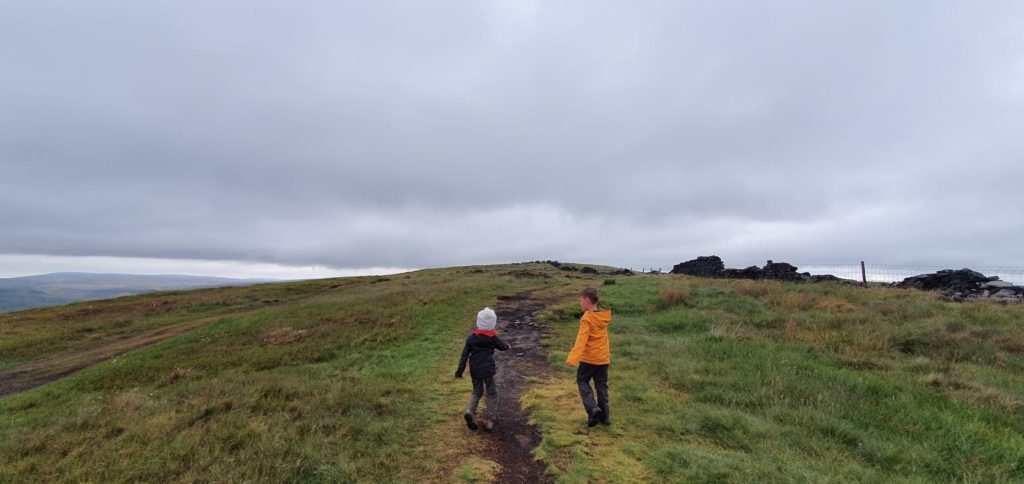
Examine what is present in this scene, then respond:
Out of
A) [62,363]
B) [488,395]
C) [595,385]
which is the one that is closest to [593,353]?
[595,385]

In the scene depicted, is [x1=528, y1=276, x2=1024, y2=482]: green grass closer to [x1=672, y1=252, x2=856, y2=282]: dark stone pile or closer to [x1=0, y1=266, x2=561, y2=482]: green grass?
[x1=0, y1=266, x2=561, y2=482]: green grass

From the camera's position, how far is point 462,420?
9172mm

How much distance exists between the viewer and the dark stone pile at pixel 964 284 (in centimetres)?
2852

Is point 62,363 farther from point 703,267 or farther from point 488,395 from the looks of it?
point 703,267

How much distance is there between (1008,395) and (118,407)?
60.8ft

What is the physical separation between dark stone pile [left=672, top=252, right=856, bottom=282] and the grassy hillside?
81.9 feet

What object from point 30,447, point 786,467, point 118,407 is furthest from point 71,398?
point 786,467

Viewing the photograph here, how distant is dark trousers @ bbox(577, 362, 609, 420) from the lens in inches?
333

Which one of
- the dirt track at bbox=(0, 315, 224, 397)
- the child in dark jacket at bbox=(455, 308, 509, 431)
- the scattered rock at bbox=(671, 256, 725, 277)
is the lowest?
the dirt track at bbox=(0, 315, 224, 397)

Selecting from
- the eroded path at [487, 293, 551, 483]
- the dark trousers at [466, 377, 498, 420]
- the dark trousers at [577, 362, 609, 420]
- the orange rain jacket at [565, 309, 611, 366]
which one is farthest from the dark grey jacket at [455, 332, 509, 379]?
the dark trousers at [577, 362, 609, 420]

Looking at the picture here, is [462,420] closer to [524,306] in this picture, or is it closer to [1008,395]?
[1008,395]

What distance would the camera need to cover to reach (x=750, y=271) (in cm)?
4809

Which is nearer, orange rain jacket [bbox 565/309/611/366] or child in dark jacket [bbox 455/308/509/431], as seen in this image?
orange rain jacket [bbox 565/309/611/366]

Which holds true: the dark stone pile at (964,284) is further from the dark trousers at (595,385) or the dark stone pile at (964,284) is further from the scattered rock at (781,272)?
the dark trousers at (595,385)
